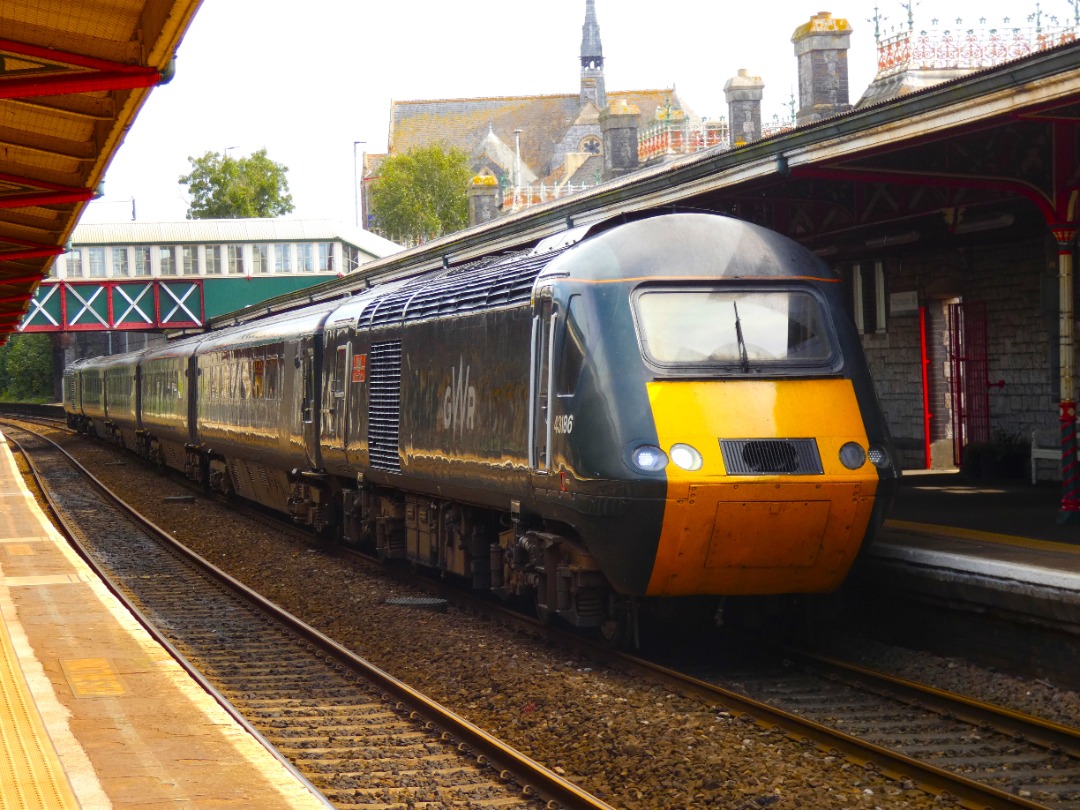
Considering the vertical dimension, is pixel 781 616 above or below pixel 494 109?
below

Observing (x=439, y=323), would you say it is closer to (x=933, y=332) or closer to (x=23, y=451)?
(x=933, y=332)

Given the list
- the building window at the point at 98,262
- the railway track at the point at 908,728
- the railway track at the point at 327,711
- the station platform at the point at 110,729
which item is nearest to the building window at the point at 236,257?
the building window at the point at 98,262

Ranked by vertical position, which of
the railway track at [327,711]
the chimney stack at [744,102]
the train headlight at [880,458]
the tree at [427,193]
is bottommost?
the railway track at [327,711]

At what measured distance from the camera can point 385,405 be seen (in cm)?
1341

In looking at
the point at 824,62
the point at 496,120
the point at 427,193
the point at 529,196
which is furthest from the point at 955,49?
the point at 496,120

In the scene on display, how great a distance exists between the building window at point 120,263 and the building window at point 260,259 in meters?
4.93

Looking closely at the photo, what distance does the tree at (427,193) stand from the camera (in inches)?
3255

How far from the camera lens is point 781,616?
9.84 metres

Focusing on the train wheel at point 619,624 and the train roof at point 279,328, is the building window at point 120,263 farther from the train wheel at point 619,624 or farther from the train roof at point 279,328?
A: the train wheel at point 619,624

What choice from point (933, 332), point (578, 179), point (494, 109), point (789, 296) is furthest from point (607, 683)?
point (494, 109)

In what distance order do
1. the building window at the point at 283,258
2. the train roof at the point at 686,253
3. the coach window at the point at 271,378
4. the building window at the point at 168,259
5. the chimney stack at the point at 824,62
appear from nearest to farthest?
the train roof at the point at 686,253
the coach window at the point at 271,378
the chimney stack at the point at 824,62
the building window at the point at 168,259
the building window at the point at 283,258

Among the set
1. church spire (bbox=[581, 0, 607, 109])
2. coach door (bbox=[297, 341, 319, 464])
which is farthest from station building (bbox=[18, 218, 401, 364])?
church spire (bbox=[581, 0, 607, 109])

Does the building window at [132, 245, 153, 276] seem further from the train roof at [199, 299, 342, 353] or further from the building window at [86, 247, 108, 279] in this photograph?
the train roof at [199, 299, 342, 353]

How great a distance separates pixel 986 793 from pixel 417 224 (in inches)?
3080
